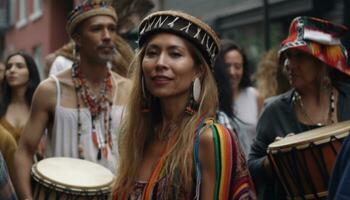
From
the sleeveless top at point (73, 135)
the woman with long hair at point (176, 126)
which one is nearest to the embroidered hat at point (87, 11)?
the sleeveless top at point (73, 135)

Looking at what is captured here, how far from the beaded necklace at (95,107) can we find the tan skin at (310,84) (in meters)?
1.29

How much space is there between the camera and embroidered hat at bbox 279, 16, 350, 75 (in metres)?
3.64

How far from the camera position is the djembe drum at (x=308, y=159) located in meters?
3.08

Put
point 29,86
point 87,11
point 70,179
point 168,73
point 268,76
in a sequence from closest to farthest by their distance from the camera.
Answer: point 168,73, point 70,179, point 87,11, point 29,86, point 268,76

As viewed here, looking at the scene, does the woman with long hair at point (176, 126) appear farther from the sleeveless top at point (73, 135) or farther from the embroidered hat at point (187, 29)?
the sleeveless top at point (73, 135)

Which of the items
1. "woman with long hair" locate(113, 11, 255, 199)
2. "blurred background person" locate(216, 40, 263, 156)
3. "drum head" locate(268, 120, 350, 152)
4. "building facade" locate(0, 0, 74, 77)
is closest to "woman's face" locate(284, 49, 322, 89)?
"drum head" locate(268, 120, 350, 152)

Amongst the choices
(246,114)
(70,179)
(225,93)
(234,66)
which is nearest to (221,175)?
(70,179)

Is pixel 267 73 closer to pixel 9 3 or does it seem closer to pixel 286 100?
pixel 286 100

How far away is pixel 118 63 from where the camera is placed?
596 cm

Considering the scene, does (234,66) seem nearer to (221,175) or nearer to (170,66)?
Answer: (170,66)

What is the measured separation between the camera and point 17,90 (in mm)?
6488

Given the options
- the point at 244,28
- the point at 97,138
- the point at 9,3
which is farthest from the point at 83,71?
the point at 9,3

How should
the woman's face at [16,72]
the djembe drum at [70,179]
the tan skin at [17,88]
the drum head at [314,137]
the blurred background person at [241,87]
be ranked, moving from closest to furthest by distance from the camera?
the drum head at [314,137] → the djembe drum at [70,179] → the blurred background person at [241,87] → the tan skin at [17,88] → the woman's face at [16,72]

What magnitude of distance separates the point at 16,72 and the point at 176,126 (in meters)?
3.97
